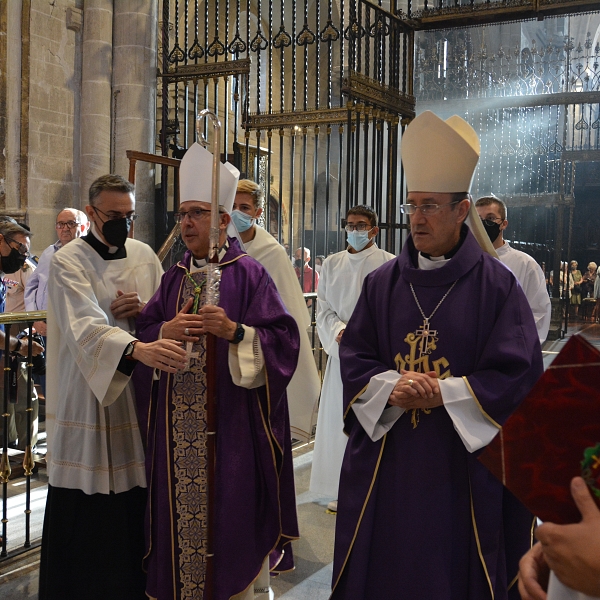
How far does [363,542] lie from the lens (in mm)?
2602

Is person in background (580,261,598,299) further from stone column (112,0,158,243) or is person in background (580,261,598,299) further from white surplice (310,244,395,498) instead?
white surplice (310,244,395,498)

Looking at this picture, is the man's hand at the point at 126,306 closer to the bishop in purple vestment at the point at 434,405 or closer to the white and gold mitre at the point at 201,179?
the white and gold mitre at the point at 201,179

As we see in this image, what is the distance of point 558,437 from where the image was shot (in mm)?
1219

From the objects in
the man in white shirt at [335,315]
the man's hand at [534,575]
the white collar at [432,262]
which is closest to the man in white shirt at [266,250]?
the man in white shirt at [335,315]

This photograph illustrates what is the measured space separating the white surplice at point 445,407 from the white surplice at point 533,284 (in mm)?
2303

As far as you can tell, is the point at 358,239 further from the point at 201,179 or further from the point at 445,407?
the point at 445,407

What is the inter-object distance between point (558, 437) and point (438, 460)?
4.52 feet

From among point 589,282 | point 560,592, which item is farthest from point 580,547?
point 589,282

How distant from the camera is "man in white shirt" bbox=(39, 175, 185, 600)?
3.09m

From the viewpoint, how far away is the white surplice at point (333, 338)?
4980mm

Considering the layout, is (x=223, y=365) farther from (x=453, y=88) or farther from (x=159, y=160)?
(x=453, y=88)

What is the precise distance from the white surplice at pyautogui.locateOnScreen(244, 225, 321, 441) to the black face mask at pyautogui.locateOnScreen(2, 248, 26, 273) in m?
1.49

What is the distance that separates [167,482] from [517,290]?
1.64 m

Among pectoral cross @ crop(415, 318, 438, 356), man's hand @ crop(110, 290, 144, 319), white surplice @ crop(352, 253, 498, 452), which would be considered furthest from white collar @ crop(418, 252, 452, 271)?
man's hand @ crop(110, 290, 144, 319)
